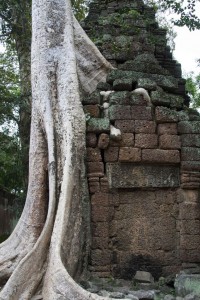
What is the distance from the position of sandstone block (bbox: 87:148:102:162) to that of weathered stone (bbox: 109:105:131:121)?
1.35ft

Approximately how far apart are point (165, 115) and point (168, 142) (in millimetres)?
311

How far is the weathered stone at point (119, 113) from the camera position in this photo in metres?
5.36

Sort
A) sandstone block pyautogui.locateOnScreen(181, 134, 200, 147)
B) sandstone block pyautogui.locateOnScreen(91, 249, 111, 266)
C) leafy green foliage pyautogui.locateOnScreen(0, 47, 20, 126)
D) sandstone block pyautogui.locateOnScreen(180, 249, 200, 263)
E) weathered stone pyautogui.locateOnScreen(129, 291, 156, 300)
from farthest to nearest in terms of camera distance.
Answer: leafy green foliage pyautogui.locateOnScreen(0, 47, 20, 126) < sandstone block pyautogui.locateOnScreen(181, 134, 200, 147) < sandstone block pyautogui.locateOnScreen(180, 249, 200, 263) < sandstone block pyautogui.locateOnScreen(91, 249, 111, 266) < weathered stone pyautogui.locateOnScreen(129, 291, 156, 300)

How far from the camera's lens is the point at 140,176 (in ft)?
17.4

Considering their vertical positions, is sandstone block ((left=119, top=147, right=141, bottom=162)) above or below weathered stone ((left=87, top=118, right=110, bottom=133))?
below

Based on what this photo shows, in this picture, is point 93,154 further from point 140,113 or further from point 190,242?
point 190,242

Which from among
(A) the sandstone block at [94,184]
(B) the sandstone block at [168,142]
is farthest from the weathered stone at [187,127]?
(A) the sandstone block at [94,184]

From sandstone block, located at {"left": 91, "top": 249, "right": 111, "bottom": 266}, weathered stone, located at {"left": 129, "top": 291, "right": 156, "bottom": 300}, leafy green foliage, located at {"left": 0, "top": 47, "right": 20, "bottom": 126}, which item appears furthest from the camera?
leafy green foliage, located at {"left": 0, "top": 47, "right": 20, "bottom": 126}

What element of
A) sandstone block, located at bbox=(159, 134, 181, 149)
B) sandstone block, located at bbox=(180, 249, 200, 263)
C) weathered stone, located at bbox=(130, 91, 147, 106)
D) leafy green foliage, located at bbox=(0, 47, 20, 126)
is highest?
leafy green foliage, located at bbox=(0, 47, 20, 126)

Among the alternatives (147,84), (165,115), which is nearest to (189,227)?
(165,115)

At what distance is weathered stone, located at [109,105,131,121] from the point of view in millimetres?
5360

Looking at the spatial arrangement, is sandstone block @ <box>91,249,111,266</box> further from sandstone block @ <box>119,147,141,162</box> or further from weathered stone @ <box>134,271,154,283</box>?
sandstone block @ <box>119,147,141,162</box>

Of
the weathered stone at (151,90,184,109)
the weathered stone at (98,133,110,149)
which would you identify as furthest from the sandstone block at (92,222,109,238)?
the weathered stone at (151,90,184,109)

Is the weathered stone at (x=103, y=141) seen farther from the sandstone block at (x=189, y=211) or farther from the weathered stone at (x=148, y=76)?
the sandstone block at (x=189, y=211)
